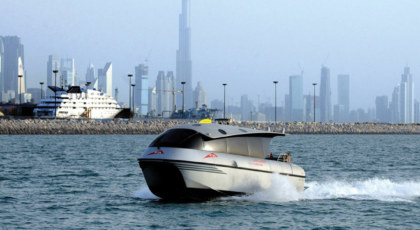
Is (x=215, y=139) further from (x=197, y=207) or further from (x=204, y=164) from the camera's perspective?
(x=197, y=207)

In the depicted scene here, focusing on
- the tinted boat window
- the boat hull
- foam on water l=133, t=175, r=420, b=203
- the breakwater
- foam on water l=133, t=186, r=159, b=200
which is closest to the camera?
the boat hull

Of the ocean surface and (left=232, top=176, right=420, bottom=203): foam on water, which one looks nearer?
the ocean surface

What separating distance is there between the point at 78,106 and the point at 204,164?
6506 inches

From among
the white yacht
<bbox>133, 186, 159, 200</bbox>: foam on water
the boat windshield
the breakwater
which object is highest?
the white yacht

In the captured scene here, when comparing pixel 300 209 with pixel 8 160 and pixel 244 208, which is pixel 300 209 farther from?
pixel 8 160

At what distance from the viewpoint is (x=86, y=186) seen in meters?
29.1

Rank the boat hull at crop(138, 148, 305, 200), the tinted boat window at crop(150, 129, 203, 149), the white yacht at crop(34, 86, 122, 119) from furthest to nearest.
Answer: the white yacht at crop(34, 86, 122, 119)
the tinted boat window at crop(150, 129, 203, 149)
the boat hull at crop(138, 148, 305, 200)

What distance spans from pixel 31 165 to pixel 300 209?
24.5 metres

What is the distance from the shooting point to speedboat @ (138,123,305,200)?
67.8ft

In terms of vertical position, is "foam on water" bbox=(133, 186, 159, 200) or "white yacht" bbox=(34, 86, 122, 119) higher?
"white yacht" bbox=(34, 86, 122, 119)

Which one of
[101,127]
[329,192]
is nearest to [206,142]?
[329,192]

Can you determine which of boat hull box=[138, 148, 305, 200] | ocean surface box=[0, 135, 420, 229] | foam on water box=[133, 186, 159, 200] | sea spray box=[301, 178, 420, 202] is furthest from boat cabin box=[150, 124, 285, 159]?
sea spray box=[301, 178, 420, 202]

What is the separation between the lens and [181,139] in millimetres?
20984

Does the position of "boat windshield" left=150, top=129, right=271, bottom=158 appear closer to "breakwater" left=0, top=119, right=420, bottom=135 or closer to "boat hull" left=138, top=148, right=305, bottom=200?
"boat hull" left=138, top=148, right=305, bottom=200
